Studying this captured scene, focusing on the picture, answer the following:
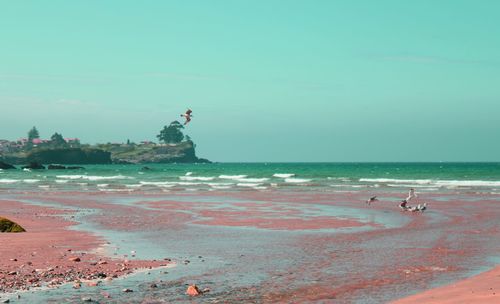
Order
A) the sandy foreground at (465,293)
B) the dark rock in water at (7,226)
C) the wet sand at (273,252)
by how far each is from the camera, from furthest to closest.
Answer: the dark rock in water at (7,226) < the wet sand at (273,252) < the sandy foreground at (465,293)

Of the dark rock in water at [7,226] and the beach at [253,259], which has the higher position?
the dark rock in water at [7,226]

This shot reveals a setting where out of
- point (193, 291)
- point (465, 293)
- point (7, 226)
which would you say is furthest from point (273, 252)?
point (7, 226)

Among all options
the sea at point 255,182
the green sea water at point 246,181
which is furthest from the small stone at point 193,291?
the green sea water at point 246,181

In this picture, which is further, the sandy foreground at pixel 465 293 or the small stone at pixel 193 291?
the small stone at pixel 193 291

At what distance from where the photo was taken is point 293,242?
18.4 metres

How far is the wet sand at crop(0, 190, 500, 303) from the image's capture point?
36.8 feet

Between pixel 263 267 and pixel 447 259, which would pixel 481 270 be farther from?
pixel 263 267

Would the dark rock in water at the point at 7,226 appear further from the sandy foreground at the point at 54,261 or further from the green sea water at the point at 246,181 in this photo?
the green sea water at the point at 246,181

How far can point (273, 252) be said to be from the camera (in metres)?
16.2

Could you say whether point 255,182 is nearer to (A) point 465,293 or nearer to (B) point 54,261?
(B) point 54,261

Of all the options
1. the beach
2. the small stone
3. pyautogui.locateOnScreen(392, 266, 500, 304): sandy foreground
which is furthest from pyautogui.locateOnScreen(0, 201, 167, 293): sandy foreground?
pyautogui.locateOnScreen(392, 266, 500, 304): sandy foreground

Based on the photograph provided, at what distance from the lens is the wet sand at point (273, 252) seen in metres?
11.2

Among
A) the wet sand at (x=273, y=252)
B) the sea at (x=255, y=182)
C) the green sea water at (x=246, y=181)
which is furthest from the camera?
the green sea water at (x=246, y=181)

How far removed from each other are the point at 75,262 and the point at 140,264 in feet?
4.65
